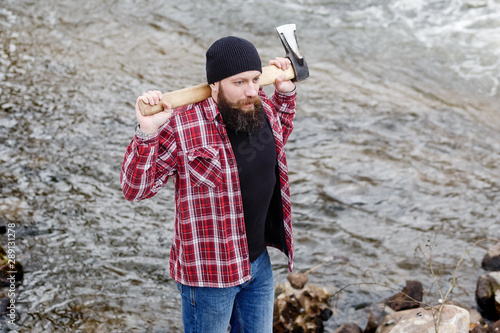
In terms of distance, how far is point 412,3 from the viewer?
40.3 ft

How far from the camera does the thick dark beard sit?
121 inches

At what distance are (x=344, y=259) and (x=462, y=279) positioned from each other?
111 centimetres

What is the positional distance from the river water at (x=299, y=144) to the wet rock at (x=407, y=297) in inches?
11.0

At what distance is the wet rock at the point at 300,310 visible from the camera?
189 inches

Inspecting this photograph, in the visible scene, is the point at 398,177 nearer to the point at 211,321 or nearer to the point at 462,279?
the point at 462,279

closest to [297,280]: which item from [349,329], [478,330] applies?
[349,329]

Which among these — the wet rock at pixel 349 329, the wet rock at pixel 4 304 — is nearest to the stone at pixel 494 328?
the wet rock at pixel 349 329

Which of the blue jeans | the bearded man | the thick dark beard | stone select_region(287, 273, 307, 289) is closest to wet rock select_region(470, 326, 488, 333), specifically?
stone select_region(287, 273, 307, 289)

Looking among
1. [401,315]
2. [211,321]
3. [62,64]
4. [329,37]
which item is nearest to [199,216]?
[211,321]

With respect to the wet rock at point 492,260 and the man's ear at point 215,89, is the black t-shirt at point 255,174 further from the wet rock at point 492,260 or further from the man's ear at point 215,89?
the wet rock at point 492,260

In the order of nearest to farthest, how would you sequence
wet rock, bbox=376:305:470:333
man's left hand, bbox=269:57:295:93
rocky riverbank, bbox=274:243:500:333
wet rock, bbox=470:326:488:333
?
man's left hand, bbox=269:57:295:93, wet rock, bbox=376:305:470:333, rocky riverbank, bbox=274:243:500:333, wet rock, bbox=470:326:488:333

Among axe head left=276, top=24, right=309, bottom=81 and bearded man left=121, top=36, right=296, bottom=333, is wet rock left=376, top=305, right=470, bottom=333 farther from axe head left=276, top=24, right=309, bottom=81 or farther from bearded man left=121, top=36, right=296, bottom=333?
axe head left=276, top=24, right=309, bottom=81

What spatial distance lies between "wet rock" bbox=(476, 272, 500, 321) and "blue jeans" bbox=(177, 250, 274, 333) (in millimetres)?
2503

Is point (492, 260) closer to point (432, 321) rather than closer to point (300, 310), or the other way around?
point (432, 321)
